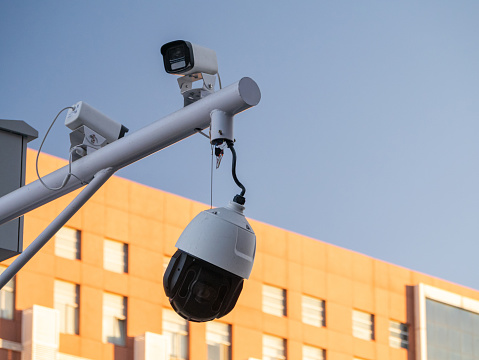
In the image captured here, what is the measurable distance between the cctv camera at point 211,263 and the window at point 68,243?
35.4 meters

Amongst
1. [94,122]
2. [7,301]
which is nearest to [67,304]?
[7,301]

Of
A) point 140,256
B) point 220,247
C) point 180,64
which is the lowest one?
point 220,247

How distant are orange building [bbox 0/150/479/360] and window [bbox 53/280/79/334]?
31mm

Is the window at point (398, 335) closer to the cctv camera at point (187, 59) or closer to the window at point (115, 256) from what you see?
the window at point (115, 256)

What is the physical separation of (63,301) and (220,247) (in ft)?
117

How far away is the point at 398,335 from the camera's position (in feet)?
178

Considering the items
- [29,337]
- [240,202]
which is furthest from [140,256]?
[240,202]

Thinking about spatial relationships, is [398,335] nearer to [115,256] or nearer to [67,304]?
[115,256]

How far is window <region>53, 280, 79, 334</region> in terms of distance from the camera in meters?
42.2

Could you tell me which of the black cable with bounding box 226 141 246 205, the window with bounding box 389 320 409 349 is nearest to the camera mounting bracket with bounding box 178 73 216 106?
the black cable with bounding box 226 141 246 205

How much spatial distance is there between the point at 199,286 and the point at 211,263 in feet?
0.62

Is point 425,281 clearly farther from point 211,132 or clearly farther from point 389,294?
point 211,132

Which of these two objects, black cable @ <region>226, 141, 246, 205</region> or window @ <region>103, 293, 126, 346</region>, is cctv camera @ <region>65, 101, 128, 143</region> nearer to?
black cable @ <region>226, 141, 246, 205</region>

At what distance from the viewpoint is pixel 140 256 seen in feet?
146
